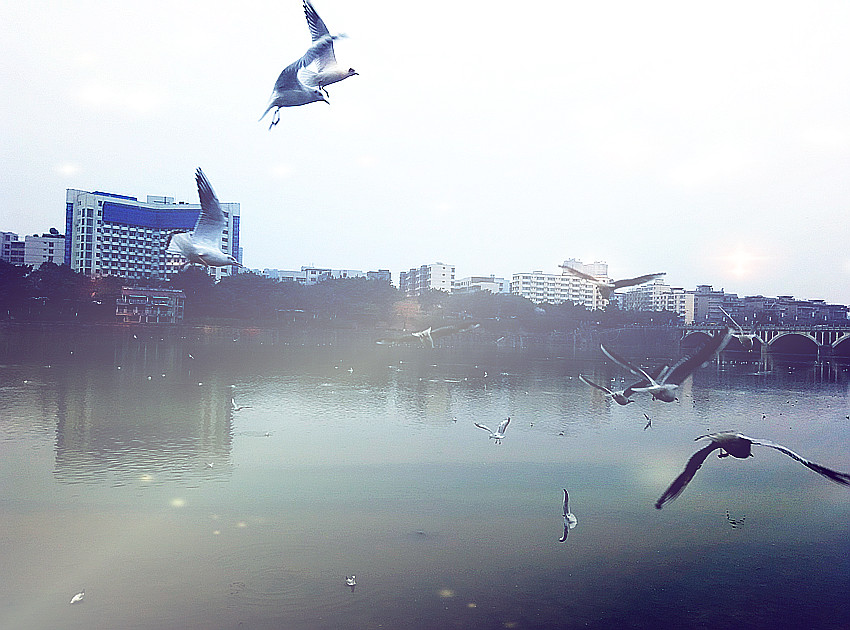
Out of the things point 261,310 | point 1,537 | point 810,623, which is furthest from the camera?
point 261,310

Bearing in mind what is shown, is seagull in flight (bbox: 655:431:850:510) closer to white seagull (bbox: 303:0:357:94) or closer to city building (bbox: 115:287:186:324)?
white seagull (bbox: 303:0:357:94)

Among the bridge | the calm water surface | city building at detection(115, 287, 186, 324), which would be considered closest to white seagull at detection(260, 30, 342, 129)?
the calm water surface

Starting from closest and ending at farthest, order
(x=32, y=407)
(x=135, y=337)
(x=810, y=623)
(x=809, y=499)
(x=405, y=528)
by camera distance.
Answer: (x=810, y=623)
(x=405, y=528)
(x=809, y=499)
(x=32, y=407)
(x=135, y=337)

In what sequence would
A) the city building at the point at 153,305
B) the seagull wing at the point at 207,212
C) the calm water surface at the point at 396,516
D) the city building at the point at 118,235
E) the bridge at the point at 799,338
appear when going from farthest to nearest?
1. the city building at the point at 118,235
2. the city building at the point at 153,305
3. the bridge at the point at 799,338
4. the calm water surface at the point at 396,516
5. the seagull wing at the point at 207,212

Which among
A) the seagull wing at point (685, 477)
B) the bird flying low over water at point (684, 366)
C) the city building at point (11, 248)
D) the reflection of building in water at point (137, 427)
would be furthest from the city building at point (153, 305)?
the seagull wing at point (685, 477)

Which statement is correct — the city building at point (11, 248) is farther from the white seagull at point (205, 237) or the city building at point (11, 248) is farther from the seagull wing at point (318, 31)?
the seagull wing at point (318, 31)

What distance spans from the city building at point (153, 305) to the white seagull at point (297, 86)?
45.7 meters

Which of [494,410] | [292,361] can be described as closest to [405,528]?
[494,410]

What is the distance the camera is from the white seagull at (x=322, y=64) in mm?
4133

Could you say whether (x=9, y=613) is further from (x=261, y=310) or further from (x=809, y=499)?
(x=261, y=310)

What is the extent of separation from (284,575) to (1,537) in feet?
11.1

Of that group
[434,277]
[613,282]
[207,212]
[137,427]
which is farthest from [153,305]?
[613,282]

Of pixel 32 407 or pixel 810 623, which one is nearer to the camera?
pixel 810 623

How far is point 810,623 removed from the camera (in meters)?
6.05
